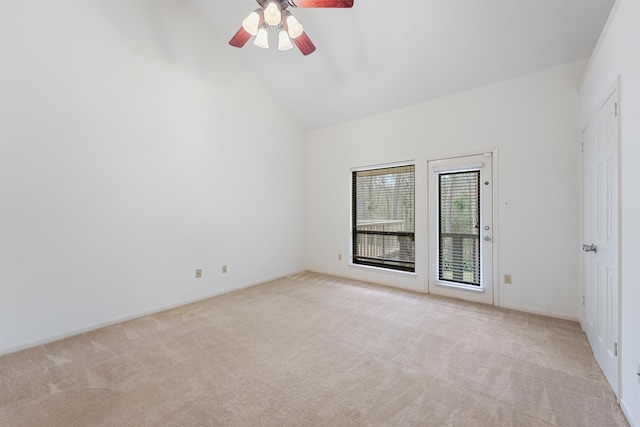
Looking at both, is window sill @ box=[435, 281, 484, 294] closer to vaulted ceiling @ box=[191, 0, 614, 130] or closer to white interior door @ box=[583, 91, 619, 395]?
white interior door @ box=[583, 91, 619, 395]

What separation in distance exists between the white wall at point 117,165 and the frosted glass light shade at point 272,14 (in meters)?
1.88

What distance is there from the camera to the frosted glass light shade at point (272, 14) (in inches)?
93.1

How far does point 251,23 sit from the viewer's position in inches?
98.3

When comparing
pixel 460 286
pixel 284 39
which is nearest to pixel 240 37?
pixel 284 39

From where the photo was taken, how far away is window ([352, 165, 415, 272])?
4402 mm

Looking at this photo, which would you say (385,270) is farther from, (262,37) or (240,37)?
(240,37)

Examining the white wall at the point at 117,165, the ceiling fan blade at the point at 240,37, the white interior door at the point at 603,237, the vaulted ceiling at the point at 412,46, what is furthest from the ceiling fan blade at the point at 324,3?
the white wall at the point at 117,165

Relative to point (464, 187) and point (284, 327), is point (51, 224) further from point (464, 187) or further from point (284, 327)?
point (464, 187)

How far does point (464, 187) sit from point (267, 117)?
11.1ft

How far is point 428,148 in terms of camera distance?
406cm

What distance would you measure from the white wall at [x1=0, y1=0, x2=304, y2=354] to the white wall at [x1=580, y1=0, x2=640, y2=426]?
420 cm

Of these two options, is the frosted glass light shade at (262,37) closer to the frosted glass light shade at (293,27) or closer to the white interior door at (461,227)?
the frosted glass light shade at (293,27)

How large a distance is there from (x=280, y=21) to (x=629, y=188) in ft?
9.40

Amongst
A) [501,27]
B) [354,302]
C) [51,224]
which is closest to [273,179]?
[354,302]
